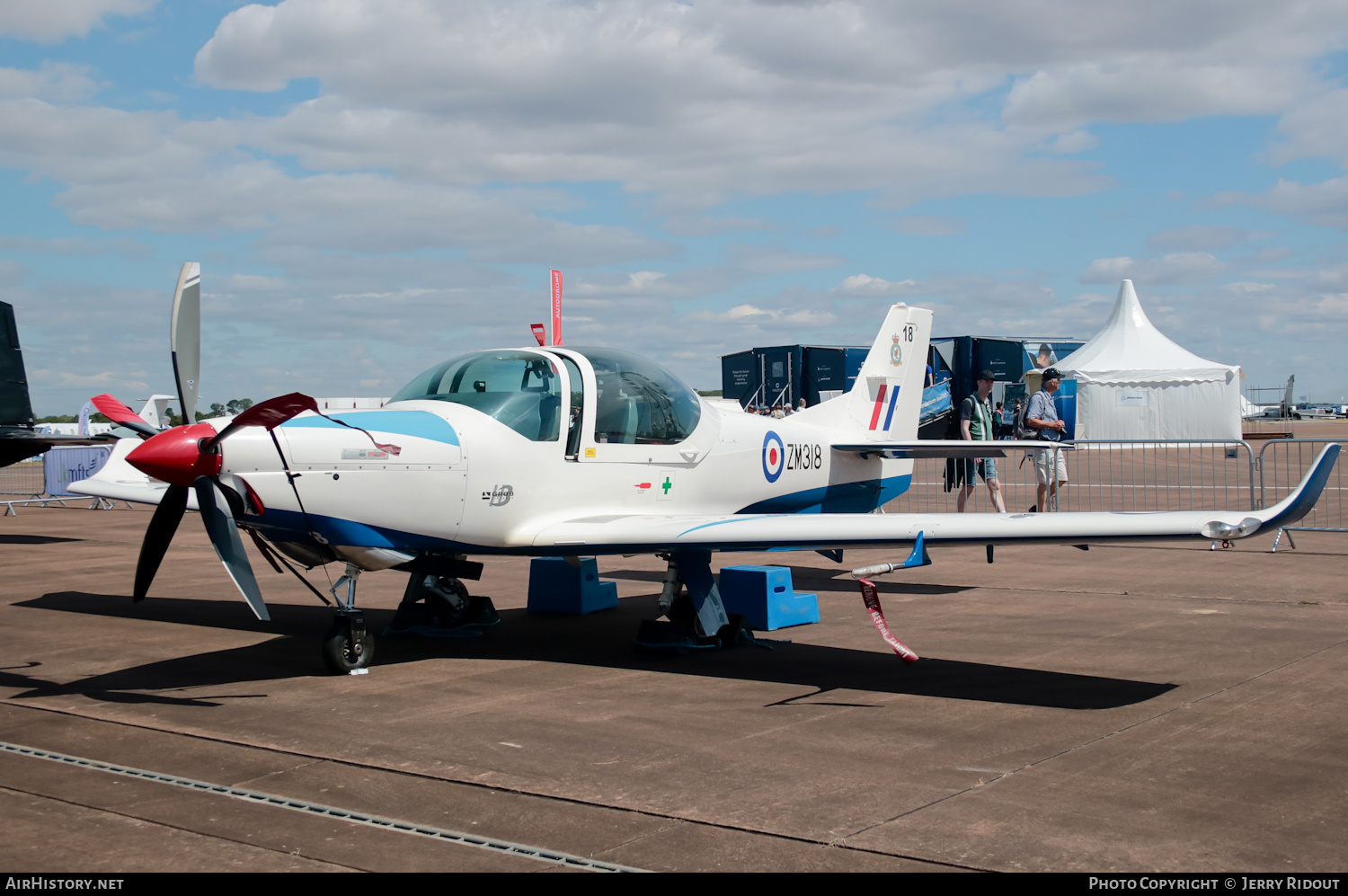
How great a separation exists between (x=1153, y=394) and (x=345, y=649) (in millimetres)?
36126

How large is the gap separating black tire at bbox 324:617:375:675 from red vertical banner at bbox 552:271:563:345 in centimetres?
431

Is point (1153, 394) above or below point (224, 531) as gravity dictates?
above

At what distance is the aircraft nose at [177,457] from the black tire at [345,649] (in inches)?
55.4

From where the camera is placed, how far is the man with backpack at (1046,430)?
1400 cm

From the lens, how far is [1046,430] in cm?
1433

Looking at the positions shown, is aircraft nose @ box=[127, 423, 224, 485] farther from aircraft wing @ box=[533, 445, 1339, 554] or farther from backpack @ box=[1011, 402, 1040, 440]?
backpack @ box=[1011, 402, 1040, 440]

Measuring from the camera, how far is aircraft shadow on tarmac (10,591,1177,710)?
6555 millimetres

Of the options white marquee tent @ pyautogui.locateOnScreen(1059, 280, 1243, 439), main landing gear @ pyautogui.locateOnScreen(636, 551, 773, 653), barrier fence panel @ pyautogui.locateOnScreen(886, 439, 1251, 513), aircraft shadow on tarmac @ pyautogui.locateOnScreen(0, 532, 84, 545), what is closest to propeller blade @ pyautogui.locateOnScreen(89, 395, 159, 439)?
main landing gear @ pyautogui.locateOnScreen(636, 551, 773, 653)

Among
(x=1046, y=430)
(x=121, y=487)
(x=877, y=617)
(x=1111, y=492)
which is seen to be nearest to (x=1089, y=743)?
(x=877, y=617)

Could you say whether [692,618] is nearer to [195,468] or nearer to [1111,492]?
[195,468]

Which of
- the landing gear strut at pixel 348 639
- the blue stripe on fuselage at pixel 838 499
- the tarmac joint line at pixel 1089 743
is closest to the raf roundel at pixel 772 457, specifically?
the blue stripe on fuselage at pixel 838 499

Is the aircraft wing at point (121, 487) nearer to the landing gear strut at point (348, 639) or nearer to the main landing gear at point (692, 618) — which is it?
the landing gear strut at point (348, 639)
